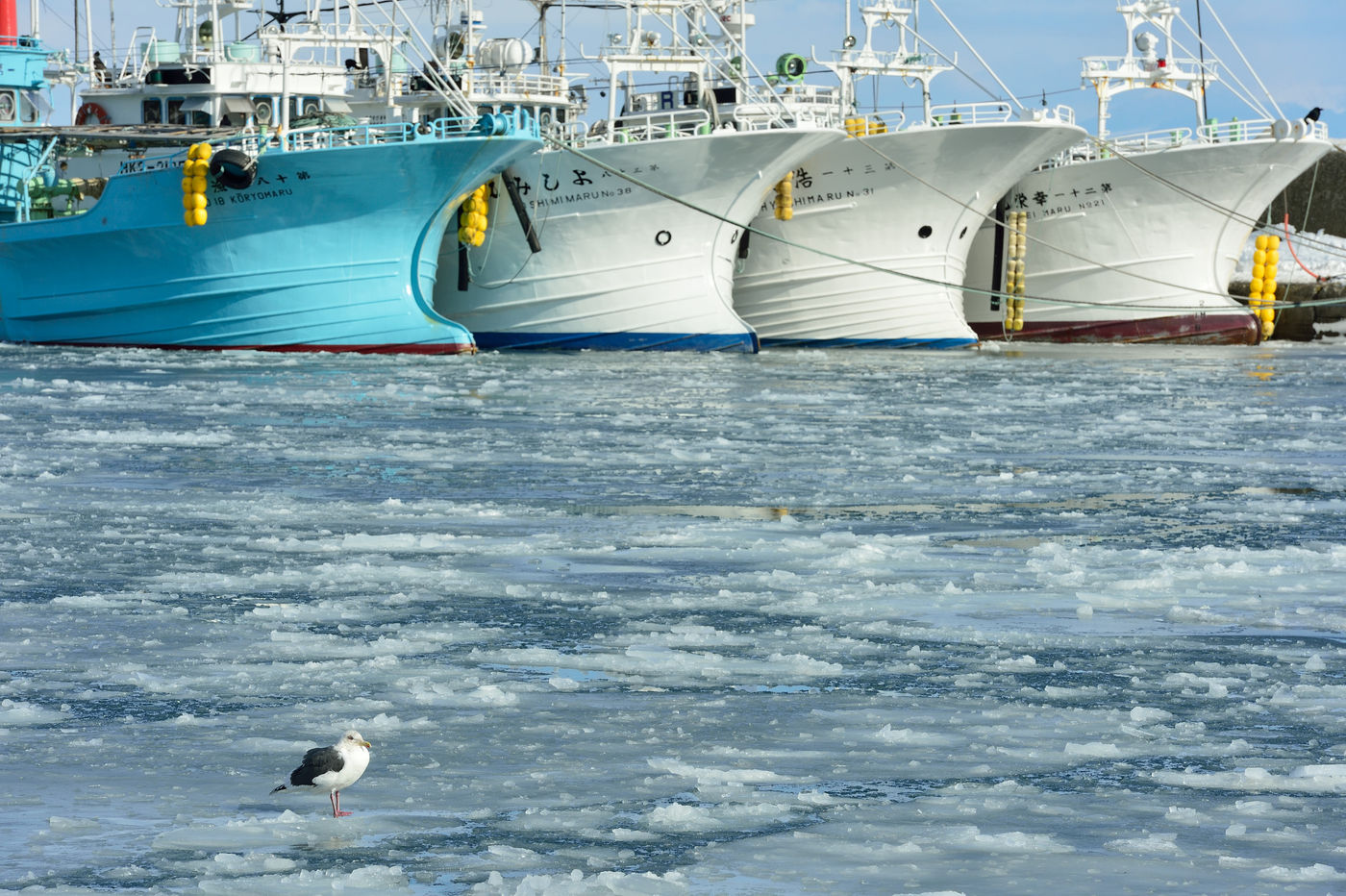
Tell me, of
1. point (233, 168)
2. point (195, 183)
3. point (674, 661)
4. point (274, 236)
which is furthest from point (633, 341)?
point (674, 661)

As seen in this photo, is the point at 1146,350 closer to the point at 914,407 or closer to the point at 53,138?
the point at 914,407

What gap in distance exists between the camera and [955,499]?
15.1 metres

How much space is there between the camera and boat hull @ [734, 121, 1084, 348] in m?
35.5

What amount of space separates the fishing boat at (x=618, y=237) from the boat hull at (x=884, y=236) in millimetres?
1758

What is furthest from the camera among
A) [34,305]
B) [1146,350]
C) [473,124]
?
[1146,350]

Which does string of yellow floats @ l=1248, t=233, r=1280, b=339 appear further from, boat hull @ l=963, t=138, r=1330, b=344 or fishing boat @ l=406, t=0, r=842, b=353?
fishing boat @ l=406, t=0, r=842, b=353

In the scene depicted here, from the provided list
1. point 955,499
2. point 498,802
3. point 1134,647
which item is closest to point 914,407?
point 955,499

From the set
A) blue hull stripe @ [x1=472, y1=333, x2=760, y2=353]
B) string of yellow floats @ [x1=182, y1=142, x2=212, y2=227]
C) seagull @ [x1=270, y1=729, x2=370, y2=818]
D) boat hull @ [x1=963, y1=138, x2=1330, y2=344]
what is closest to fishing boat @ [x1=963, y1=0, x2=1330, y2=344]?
boat hull @ [x1=963, y1=138, x2=1330, y2=344]

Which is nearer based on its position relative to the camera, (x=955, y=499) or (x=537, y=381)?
(x=955, y=499)

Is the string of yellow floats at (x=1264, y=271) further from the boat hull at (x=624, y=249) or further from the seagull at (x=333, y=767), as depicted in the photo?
the seagull at (x=333, y=767)

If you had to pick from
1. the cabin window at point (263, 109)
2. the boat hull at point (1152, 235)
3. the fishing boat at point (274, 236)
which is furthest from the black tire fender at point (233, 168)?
the boat hull at point (1152, 235)

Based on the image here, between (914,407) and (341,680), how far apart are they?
50.1 ft

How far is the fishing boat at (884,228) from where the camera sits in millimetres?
35469

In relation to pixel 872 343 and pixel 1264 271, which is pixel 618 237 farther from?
pixel 1264 271
